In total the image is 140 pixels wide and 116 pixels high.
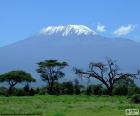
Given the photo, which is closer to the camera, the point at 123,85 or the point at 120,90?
the point at 123,85

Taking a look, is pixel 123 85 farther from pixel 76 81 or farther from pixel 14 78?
pixel 14 78

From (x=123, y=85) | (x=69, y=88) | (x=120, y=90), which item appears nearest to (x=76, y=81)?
(x=69, y=88)

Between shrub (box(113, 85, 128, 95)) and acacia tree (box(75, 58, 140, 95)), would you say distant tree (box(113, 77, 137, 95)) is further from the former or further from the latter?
acacia tree (box(75, 58, 140, 95))

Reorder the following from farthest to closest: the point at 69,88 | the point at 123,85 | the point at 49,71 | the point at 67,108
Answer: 1. the point at 49,71
2. the point at 69,88
3. the point at 123,85
4. the point at 67,108

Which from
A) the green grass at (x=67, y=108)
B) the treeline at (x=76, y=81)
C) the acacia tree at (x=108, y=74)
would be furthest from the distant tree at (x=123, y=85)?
the green grass at (x=67, y=108)

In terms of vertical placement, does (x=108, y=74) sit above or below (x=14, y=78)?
below

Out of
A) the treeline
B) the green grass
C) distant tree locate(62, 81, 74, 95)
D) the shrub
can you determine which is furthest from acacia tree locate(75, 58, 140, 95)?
the green grass

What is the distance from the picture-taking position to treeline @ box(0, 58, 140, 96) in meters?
74.5

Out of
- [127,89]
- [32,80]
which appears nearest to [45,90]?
[32,80]

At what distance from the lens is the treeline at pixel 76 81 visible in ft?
244

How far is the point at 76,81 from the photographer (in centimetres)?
8050

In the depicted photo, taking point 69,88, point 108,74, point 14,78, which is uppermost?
point 14,78

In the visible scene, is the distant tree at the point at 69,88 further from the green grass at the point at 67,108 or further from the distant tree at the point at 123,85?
the green grass at the point at 67,108

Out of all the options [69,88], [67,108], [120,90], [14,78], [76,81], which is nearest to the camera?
[67,108]
